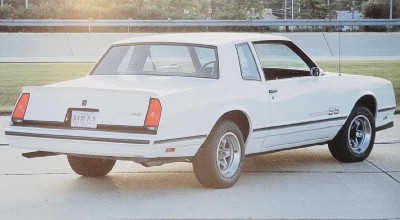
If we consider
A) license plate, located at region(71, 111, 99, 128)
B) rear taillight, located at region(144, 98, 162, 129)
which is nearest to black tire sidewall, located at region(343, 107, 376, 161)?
rear taillight, located at region(144, 98, 162, 129)

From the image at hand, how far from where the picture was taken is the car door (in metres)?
10.2

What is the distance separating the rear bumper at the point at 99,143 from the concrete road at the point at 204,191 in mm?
422

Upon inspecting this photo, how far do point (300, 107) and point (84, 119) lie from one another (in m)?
2.42

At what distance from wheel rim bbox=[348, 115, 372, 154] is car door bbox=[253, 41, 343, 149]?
1.30ft

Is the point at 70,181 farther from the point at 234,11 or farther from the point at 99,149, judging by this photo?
the point at 234,11

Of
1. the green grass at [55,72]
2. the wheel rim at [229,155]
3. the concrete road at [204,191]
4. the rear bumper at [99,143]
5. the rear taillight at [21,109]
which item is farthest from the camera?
the green grass at [55,72]

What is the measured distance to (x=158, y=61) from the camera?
1034 centimetres

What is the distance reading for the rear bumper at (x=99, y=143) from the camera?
874 centimetres

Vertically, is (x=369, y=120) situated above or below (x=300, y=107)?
below

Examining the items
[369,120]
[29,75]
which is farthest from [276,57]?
[369,120]

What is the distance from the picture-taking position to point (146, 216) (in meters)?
8.31

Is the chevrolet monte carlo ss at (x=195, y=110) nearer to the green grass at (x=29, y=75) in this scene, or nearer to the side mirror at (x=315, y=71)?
the side mirror at (x=315, y=71)

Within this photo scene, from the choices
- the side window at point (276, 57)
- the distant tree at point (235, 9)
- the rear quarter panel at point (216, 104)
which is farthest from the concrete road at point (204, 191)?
the distant tree at point (235, 9)

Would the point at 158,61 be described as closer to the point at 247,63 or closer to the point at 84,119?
the point at 247,63
